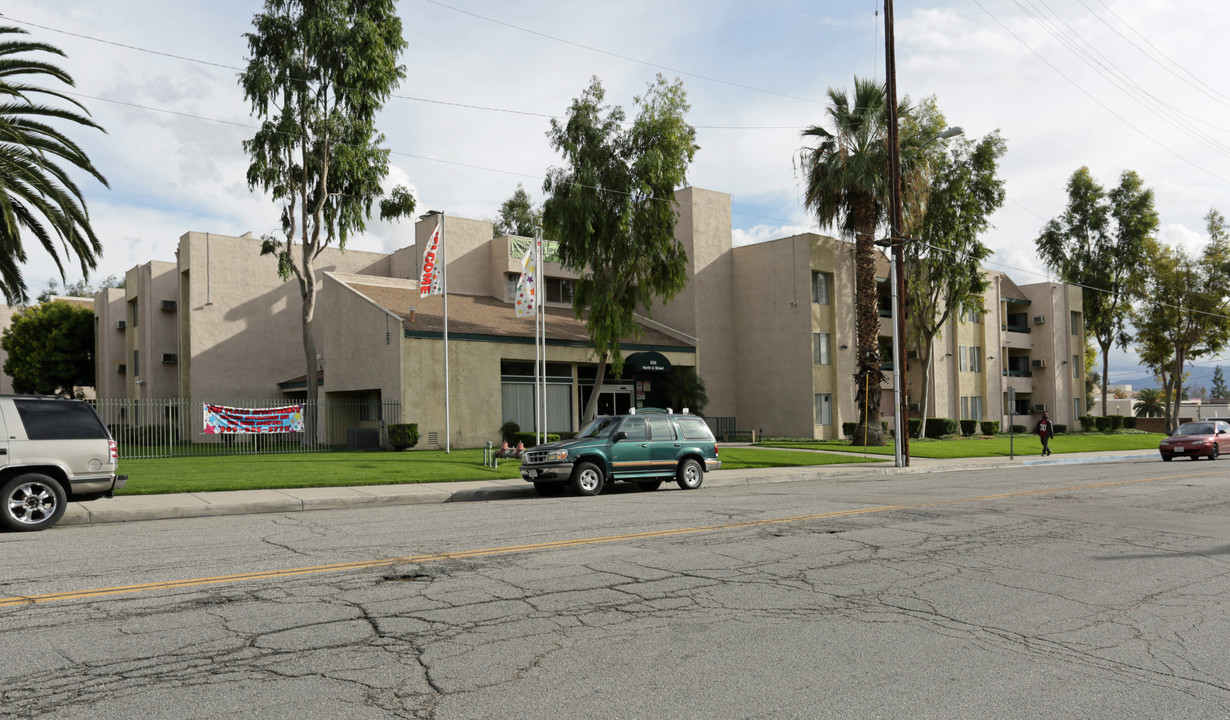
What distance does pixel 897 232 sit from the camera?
2559cm

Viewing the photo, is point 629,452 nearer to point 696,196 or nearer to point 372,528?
point 372,528

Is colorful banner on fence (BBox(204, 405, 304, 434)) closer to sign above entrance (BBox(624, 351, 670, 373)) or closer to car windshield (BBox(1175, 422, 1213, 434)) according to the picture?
sign above entrance (BBox(624, 351, 670, 373))

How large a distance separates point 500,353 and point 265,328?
17.6 meters

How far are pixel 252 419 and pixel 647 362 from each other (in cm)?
1563

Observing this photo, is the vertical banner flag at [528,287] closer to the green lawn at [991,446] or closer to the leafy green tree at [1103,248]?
the green lawn at [991,446]

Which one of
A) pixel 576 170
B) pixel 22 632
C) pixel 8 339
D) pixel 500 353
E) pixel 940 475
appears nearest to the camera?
pixel 22 632

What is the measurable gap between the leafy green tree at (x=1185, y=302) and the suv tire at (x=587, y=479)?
2070 inches

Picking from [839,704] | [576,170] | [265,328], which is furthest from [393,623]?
[265,328]

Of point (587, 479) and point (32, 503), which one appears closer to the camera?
point (32, 503)

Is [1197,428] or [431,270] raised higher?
[431,270]

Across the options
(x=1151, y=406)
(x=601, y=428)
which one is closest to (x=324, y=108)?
(x=601, y=428)

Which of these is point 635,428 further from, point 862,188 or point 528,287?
point 862,188

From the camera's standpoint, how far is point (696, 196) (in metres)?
40.9

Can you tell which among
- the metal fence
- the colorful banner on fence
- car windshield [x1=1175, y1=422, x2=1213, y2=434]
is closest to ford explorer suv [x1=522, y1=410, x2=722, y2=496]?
the colorful banner on fence
